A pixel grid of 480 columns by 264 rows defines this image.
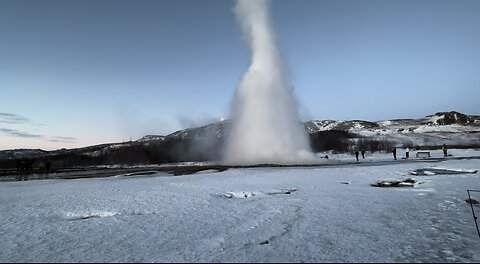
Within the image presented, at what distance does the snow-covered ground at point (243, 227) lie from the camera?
22.1 feet

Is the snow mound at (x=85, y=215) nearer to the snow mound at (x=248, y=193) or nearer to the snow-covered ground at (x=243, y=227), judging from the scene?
the snow-covered ground at (x=243, y=227)

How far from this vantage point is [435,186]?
51.7 feet

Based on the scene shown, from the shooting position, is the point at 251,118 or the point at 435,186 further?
the point at 251,118

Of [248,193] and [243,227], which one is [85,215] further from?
[248,193]

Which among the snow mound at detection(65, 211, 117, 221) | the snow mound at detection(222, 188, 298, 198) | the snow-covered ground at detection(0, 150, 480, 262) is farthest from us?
the snow mound at detection(222, 188, 298, 198)

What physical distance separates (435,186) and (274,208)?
31.5ft

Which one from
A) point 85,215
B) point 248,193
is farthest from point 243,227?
point 248,193

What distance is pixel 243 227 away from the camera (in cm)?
879

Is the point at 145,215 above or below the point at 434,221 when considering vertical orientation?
above

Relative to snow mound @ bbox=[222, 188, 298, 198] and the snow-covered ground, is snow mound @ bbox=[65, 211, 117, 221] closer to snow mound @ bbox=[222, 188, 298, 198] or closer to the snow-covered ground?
the snow-covered ground

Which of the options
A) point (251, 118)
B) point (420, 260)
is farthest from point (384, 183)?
point (251, 118)

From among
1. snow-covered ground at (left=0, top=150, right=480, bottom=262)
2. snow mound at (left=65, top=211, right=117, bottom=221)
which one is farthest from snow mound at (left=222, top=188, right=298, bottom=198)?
snow mound at (left=65, top=211, right=117, bottom=221)

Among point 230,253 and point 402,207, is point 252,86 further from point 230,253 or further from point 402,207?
point 230,253

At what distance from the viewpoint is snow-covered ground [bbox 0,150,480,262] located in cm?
672
